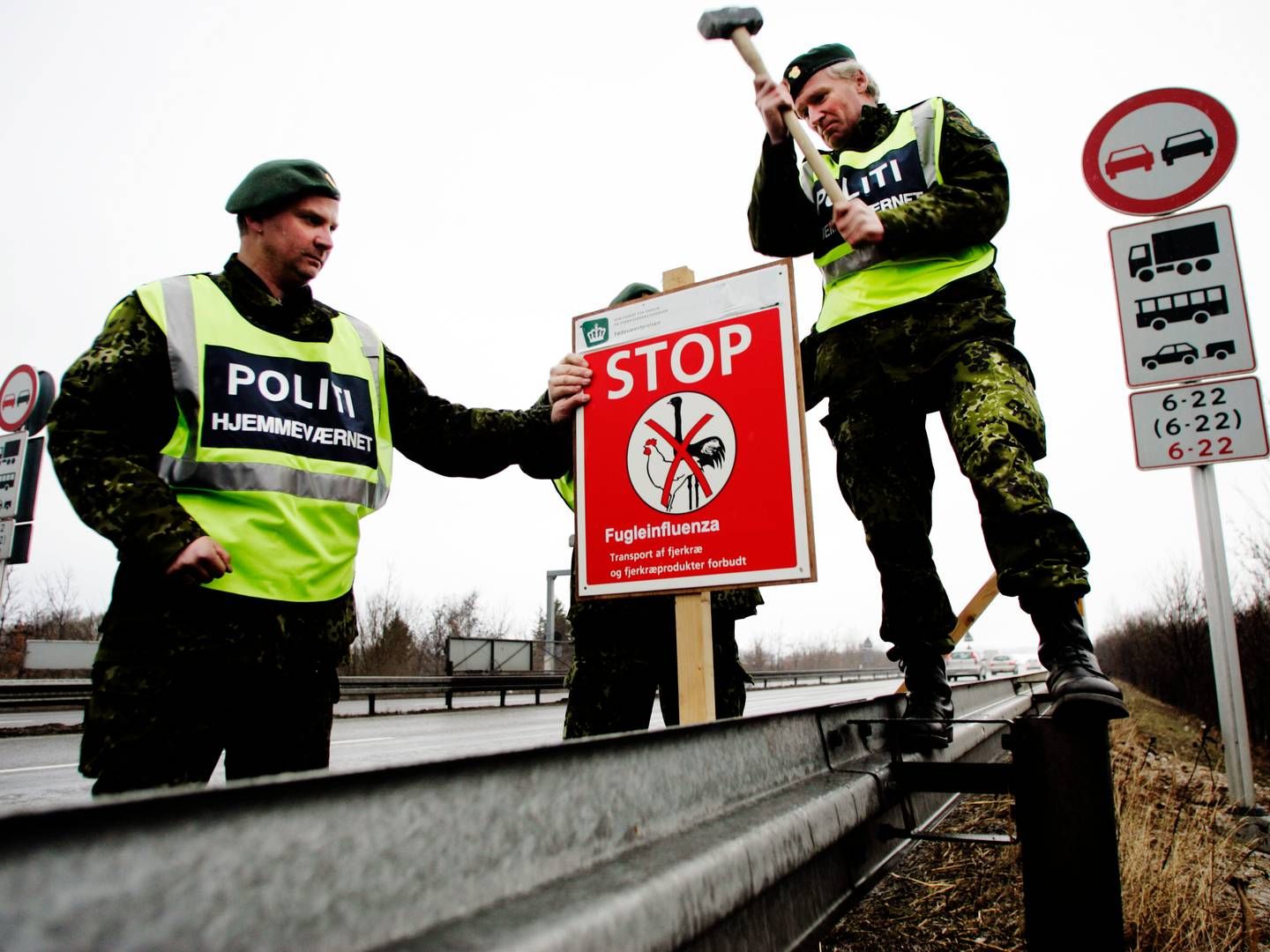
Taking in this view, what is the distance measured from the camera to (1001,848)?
307 cm

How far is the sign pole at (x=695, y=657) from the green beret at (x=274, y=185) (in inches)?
63.7

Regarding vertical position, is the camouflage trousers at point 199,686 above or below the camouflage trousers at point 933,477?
below

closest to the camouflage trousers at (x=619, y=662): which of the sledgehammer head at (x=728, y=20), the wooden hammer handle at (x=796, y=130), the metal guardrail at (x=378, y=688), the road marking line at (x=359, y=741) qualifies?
the wooden hammer handle at (x=796, y=130)

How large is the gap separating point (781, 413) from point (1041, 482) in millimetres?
772

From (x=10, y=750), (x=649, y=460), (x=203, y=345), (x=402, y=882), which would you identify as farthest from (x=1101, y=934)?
(x=10, y=750)

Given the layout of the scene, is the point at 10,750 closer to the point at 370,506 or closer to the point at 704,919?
the point at 370,506

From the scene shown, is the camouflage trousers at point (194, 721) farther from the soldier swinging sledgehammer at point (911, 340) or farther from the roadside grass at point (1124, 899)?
the soldier swinging sledgehammer at point (911, 340)

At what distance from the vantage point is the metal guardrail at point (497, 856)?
0.61m

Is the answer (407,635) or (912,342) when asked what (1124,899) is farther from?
(407,635)

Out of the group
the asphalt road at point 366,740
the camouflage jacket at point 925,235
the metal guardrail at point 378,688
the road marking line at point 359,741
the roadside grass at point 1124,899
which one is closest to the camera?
the roadside grass at point 1124,899

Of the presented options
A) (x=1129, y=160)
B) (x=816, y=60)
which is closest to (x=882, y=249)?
(x=816, y=60)

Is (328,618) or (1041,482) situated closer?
(328,618)

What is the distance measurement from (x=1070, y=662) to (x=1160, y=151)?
4.08 metres

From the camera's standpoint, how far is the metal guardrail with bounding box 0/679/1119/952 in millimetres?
609
